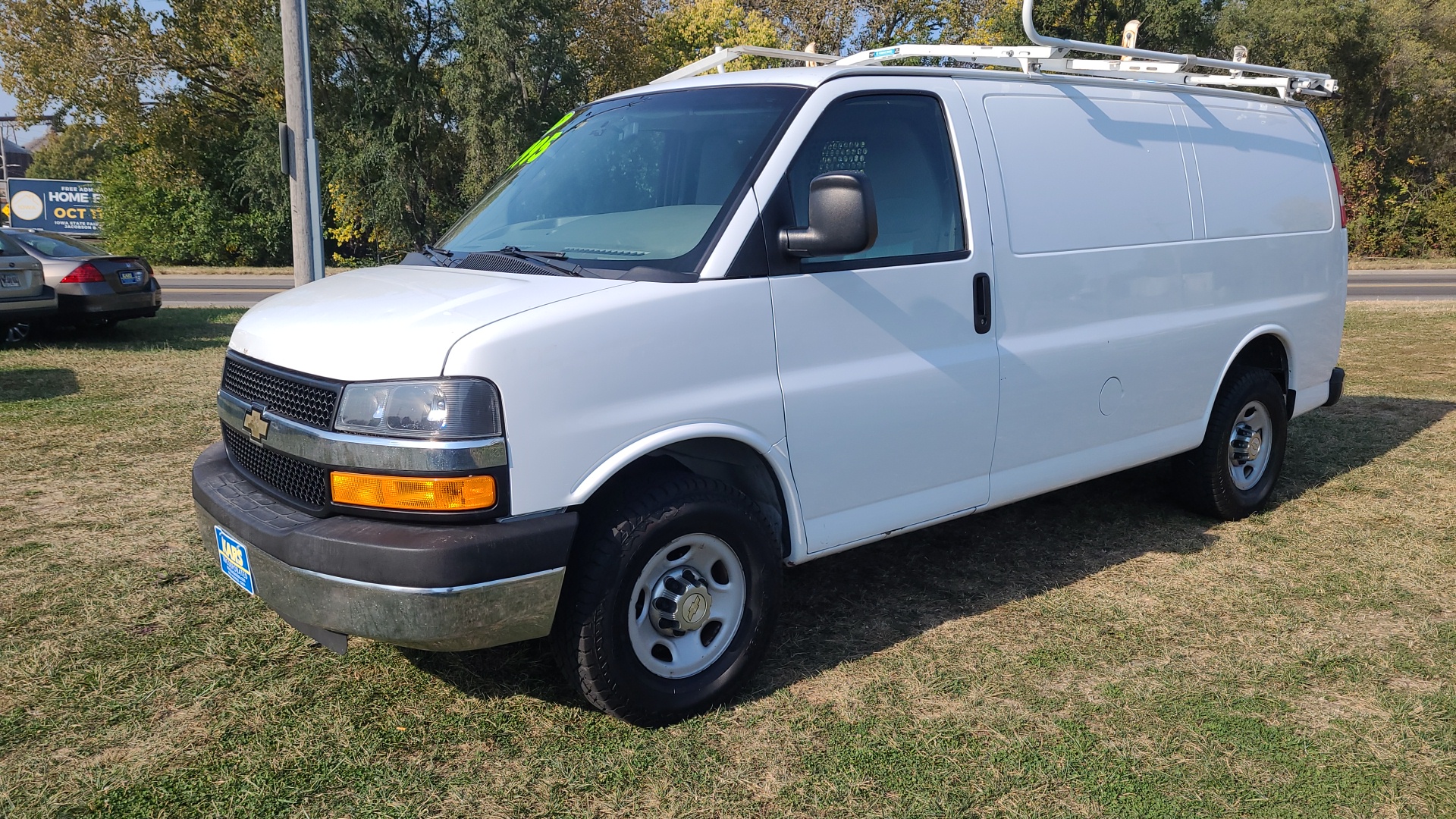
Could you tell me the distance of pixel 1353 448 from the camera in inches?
286

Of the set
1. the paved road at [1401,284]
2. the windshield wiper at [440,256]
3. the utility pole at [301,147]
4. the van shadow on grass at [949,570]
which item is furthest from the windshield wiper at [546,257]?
the paved road at [1401,284]

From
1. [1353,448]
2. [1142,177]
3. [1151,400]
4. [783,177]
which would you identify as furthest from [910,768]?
[1353,448]

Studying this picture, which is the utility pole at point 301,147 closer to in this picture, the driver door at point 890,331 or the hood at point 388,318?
the hood at point 388,318

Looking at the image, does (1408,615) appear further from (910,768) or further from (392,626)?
(392,626)

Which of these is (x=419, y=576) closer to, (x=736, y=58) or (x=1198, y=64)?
(x=736, y=58)

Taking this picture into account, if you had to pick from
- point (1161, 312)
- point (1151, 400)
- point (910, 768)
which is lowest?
point (910, 768)

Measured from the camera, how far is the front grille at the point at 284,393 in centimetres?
318

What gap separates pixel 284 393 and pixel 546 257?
0.98 m

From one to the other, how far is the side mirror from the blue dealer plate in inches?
83.3

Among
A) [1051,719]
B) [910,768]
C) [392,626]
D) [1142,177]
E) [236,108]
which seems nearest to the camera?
[392,626]

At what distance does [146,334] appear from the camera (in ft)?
44.2

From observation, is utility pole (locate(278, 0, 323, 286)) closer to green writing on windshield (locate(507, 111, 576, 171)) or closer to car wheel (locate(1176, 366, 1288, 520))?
green writing on windshield (locate(507, 111, 576, 171))

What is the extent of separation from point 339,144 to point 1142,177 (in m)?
28.3

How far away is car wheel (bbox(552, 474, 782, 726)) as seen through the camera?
3275 mm
